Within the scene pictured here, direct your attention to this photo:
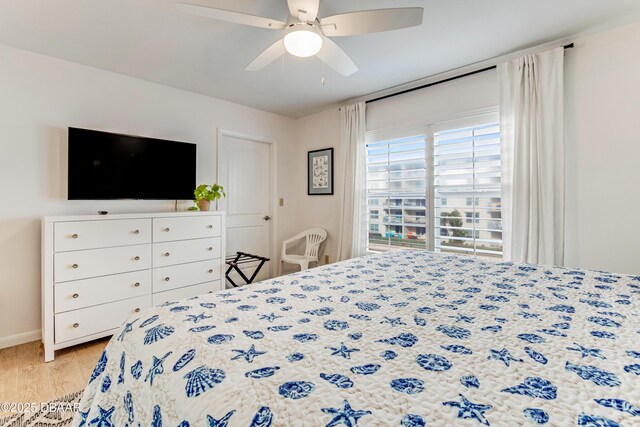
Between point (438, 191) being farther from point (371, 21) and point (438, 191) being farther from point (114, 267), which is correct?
point (114, 267)

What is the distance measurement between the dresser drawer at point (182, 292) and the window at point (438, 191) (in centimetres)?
186

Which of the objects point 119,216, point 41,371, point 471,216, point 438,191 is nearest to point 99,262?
point 119,216

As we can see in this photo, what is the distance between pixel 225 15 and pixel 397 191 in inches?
95.3

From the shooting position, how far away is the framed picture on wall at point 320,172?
412 centimetres

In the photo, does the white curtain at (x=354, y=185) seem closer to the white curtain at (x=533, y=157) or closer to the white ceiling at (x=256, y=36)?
the white ceiling at (x=256, y=36)

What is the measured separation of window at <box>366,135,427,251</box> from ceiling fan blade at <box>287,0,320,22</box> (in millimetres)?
1922

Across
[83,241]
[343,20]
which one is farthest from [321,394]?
[83,241]

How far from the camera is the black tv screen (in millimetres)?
2619

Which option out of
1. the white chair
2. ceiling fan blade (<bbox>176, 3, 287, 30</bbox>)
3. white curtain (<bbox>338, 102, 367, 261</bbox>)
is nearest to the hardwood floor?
the white chair

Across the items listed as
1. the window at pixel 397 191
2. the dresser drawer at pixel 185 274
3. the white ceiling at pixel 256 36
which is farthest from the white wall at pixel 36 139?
the window at pixel 397 191

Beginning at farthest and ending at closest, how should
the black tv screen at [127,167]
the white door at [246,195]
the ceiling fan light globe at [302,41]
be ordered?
the white door at [246,195], the black tv screen at [127,167], the ceiling fan light globe at [302,41]

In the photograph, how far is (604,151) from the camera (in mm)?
2283

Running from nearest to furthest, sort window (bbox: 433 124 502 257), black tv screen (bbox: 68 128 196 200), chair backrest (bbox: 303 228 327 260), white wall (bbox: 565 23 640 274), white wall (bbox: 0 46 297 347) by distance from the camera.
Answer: white wall (bbox: 565 23 640 274) → white wall (bbox: 0 46 297 347) → black tv screen (bbox: 68 128 196 200) → window (bbox: 433 124 502 257) → chair backrest (bbox: 303 228 327 260)

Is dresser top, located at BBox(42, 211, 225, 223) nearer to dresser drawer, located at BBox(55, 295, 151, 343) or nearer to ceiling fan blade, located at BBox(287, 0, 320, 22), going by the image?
dresser drawer, located at BBox(55, 295, 151, 343)
